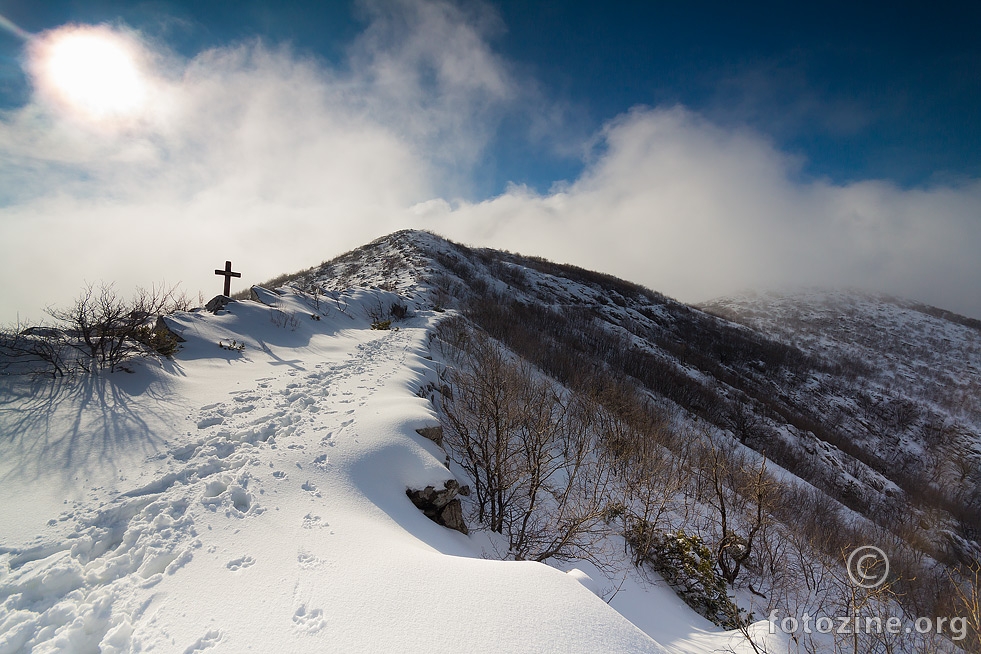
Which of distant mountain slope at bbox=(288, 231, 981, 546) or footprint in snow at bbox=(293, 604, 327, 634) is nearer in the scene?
footprint in snow at bbox=(293, 604, 327, 634)

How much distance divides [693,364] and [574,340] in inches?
571

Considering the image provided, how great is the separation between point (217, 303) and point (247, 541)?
395 inches

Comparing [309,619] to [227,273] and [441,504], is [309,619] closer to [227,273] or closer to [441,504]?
[441,504]

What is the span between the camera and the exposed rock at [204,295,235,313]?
34.6ft

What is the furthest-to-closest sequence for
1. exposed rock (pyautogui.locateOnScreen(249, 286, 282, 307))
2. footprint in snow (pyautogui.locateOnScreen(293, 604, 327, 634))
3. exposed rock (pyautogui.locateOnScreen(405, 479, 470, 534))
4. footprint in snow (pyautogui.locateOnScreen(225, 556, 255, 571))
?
exposed rock (pyautogui.locateOnScreen(249, 286, 282, 307)) < exposed rock (pyautogui.locateOnScreen(405, 479, 470, 534)) < footprint in snow (pyautogui.locateOnScreen(225, 556, 255, 571)) < footprint in snow (pyautogui.locateOnScreen(293, 604, 327, 634))

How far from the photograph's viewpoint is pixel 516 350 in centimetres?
1839

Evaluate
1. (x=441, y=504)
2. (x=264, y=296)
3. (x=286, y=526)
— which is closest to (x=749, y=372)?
(x=441, y=504)

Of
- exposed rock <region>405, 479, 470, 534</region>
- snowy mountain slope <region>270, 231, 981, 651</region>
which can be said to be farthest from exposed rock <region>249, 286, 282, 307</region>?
exposed rock <region>405, 479, 470, 534</region>

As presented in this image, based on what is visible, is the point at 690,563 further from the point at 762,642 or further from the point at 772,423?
the point at 772,423

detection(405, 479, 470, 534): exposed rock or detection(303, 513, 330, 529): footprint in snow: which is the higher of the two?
detection(303, 513, 330, 529): footprint in snow

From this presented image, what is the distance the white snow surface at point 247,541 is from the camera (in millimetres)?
2357

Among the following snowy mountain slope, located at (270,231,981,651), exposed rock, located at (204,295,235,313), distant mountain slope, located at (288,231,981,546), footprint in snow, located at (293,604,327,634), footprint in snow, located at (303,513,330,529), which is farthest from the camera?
distant mountain slope, located at (288,231,981,546)

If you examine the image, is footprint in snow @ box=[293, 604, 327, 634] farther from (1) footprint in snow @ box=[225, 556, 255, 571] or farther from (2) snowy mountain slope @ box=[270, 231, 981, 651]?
(2) snowy mountain slope @ box=[270, 231, 981, 651]

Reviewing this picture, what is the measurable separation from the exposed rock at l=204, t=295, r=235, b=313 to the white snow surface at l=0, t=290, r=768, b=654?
4315 mm
